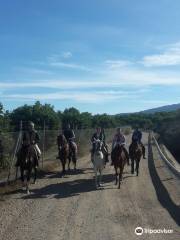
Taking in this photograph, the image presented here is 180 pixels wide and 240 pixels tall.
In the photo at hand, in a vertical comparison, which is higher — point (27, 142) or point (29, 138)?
point (29, 138)

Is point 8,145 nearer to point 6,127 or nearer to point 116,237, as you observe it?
point 6,127

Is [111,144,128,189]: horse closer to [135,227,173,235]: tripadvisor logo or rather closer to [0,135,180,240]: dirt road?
[0,135,180,240]: dirt road

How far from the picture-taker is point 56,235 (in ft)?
37.5

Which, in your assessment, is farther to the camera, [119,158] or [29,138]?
[119,158]

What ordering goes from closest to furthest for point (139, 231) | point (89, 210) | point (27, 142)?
point (139, 231) < point (89, 210) < point (27, 142)

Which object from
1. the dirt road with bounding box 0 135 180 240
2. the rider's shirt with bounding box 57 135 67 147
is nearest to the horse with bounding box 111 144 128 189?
the dirt road with bounding box 0 135 180 240

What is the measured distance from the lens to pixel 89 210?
47.3ft

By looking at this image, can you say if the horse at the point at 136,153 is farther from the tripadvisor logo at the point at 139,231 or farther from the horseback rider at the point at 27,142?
the tripadvisor logo at the point at 139,231

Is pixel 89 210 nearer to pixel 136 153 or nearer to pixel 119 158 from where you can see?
pixel 119 158

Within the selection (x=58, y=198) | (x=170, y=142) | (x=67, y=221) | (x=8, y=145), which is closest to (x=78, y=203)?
(x=58, y=198)

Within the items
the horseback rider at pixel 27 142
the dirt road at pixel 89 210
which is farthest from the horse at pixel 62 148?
the horseback rider at pixel 27 142

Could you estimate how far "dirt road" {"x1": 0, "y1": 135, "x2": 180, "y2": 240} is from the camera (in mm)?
11680

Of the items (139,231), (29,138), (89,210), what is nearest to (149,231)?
(139,231)

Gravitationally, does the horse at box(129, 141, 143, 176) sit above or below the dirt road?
above
